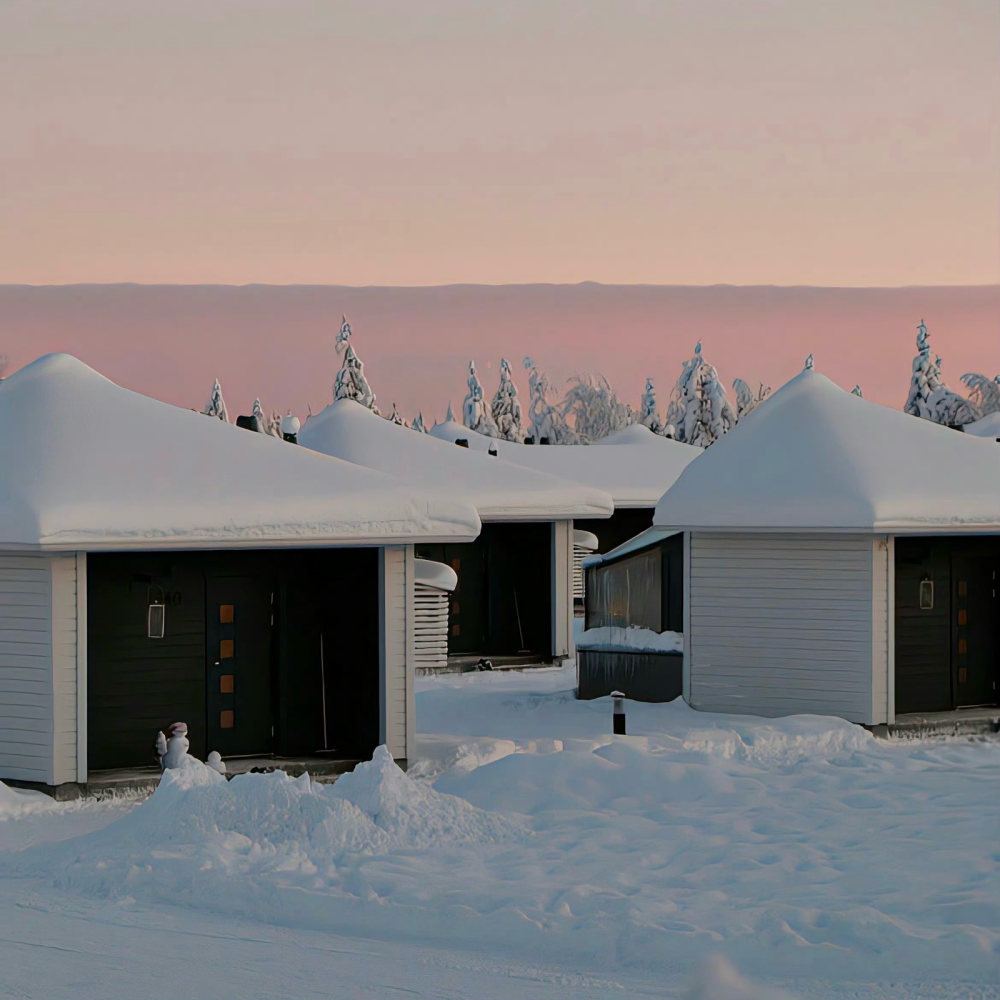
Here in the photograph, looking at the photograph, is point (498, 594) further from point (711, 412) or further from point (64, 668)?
point (711, 412)

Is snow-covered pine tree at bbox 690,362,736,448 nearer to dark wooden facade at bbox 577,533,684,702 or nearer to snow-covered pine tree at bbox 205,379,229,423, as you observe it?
snow-covered pine tree at bbox 205,379,229,423

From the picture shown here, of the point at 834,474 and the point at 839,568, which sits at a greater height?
the point at 834,474

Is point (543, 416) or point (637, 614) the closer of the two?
point (637, 614)

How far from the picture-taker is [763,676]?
701 inches

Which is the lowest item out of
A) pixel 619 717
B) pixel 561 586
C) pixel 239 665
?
pixel 619 717

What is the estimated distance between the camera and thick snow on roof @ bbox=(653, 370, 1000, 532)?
672 inches

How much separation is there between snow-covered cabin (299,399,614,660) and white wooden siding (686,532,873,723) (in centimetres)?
748

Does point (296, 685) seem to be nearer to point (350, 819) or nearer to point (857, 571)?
point (350, 819)

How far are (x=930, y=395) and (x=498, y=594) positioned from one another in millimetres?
42577

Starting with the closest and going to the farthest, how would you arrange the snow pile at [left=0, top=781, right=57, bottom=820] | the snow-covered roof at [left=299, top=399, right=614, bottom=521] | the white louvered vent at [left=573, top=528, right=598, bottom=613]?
1. the snow pile at [left=0, top=781, right=57, bottom=820]
2. the snow-covered roof at [left=299, top=399, right=614, bottom=521]
3. the white louvered vent at [left=573, top=528, right=598, bottom=613]

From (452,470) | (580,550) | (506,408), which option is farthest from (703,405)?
(452,470)

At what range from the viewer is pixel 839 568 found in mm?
17219

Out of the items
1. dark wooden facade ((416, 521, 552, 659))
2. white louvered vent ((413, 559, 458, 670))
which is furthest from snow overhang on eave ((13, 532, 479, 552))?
dark wooden facade ((416, 521, 552, 659))

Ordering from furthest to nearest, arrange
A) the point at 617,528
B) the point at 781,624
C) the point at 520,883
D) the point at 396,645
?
the point at 617,528 < the point at 781,624 < the point at 396,645 < the point at 520,883
